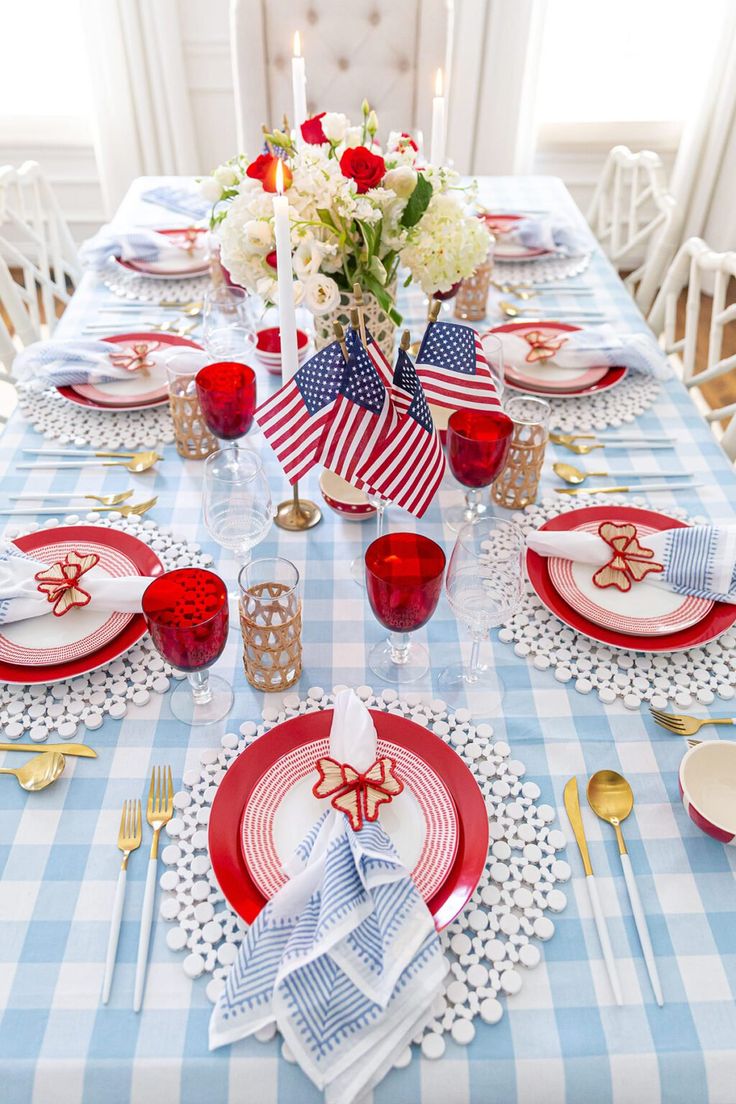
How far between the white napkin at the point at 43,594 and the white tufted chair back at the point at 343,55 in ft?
6.15

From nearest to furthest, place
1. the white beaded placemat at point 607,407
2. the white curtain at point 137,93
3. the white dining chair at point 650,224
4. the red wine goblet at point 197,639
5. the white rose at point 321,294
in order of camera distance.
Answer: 1. the red wine goblet at point 197,639
2. the white rose at point 321,294
3. the white beaded placemat at point 607,407
4. the white dining chair at point 650,224
5. the white curtain at point 137,93

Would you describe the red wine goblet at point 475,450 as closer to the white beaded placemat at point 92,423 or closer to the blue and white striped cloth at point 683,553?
the blue and white striped cloth at point 683,553

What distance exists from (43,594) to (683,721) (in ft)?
2.56

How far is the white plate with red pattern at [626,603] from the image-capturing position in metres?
1.05

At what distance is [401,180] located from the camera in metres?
1.13

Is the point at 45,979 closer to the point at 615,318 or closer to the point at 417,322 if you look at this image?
the point at 417,322

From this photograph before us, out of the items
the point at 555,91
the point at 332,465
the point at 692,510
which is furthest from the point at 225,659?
the point at 555,91

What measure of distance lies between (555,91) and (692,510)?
295cm

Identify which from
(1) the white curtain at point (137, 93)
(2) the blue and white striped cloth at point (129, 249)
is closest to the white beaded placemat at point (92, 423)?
(2) the blue and white striped cloth at point (129, 249)

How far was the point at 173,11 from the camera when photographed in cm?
302

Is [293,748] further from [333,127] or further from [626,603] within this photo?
[333,127]

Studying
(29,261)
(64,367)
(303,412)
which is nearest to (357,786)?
(303,412)

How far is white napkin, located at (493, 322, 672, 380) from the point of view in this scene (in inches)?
59.6

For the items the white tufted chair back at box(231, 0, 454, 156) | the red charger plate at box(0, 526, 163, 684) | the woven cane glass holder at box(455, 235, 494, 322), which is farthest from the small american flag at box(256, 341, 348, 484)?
the white tufted chair back at box(231, 0, 454, 156)
